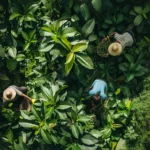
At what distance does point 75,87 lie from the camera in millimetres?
3385

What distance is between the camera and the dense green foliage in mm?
3016

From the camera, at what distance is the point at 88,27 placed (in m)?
3.21

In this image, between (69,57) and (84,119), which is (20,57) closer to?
(69,57)

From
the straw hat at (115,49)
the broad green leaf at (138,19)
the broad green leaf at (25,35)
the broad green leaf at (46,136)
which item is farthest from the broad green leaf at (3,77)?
the broad green leaf at (138,19)

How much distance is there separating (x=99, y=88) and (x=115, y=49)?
0.40 m

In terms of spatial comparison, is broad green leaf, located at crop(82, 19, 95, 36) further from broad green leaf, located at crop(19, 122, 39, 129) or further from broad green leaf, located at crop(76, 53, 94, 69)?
broad green leaf, located at crop(19, 122, 39, 129)

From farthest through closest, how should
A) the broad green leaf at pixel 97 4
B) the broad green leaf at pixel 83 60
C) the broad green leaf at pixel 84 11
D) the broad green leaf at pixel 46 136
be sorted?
the broad green leaf at pixel 84 11
the broad green leaf at pixel 97 4
the broad green leaf at pixel 83 60
the broad green leaf at pixel 46 136

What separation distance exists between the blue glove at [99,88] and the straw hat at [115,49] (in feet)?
0.97

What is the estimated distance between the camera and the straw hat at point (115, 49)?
3.18 metres

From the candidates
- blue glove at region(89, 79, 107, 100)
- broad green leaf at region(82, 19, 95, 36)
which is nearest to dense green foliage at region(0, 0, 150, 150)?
broad green leaf at region(82, 19, 95, 36)

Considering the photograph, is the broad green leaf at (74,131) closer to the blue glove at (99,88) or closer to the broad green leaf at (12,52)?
the blue glove at (99,88)

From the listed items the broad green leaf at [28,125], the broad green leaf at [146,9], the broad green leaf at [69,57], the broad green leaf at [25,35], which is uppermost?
the broad green leaf at [146,9]

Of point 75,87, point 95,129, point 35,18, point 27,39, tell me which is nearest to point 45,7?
point 35,18

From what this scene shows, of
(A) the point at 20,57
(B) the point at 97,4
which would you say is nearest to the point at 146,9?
(B) the point at 97,4
